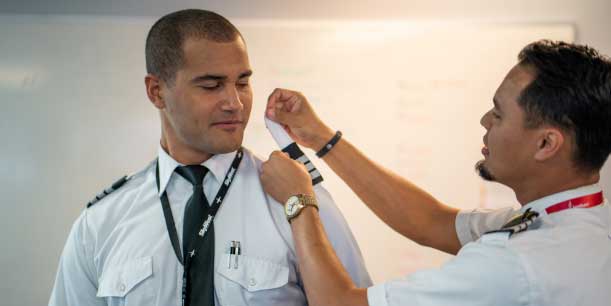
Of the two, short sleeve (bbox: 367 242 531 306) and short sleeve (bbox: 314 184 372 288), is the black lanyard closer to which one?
short sleeve (bbox: 314 184 372 288)

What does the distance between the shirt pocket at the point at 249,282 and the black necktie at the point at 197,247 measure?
4 centimetres

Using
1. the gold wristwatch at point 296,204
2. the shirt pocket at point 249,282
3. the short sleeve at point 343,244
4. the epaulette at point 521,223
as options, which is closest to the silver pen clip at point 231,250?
the shirt pocket at point 249,282

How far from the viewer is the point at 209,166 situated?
1528mm

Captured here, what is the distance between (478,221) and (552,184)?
1.18 ft

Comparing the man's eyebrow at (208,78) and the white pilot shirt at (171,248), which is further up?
the man's eyebrow at (208,78)

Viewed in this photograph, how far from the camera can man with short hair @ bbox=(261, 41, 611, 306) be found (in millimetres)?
1156

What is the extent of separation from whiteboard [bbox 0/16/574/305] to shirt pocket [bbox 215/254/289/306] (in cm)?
109

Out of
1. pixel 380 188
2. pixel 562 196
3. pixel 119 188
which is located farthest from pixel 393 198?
pixel 119 188

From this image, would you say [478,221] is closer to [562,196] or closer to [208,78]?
[562,196]

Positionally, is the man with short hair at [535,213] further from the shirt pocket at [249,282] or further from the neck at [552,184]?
the shirt pocket at [249,282]

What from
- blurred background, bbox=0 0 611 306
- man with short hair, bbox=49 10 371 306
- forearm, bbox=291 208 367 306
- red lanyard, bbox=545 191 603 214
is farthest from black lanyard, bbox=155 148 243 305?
blurred background, bbox=0 0 611 306

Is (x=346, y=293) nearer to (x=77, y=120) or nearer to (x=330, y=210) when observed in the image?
(x=330, y=210)

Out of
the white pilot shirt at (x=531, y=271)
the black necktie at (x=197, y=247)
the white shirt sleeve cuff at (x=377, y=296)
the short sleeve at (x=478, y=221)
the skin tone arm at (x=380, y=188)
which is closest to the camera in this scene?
the white pilot shirt at (x=531, y=271)

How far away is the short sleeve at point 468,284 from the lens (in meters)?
1.16
